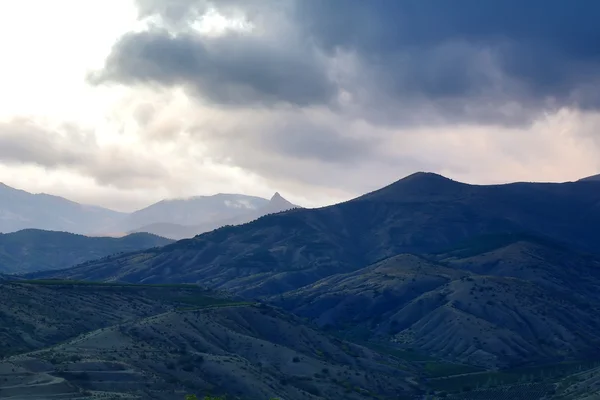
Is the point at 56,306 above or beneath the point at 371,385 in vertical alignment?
above

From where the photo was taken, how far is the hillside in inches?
4683

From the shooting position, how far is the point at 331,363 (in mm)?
193250

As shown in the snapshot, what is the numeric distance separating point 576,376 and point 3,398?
134 metres

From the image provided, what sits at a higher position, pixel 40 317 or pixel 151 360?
pixel 40 317

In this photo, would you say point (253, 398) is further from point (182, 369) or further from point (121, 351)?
point (121, 351)

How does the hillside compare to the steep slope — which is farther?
the steep slope

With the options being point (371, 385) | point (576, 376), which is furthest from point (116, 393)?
point (576, 376)

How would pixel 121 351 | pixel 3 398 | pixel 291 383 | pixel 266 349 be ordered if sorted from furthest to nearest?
pixel 266 349 → pixel 291 383 → pixel 121 351 → pixel 3 398

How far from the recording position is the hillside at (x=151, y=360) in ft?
390

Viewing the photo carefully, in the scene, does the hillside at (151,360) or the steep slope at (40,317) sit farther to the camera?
the steep slope at (40,317)

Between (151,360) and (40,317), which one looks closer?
(151,360)

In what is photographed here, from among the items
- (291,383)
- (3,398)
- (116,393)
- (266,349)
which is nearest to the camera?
(3,398)

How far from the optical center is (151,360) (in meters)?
143

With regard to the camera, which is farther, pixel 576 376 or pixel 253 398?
pixel 576 376
